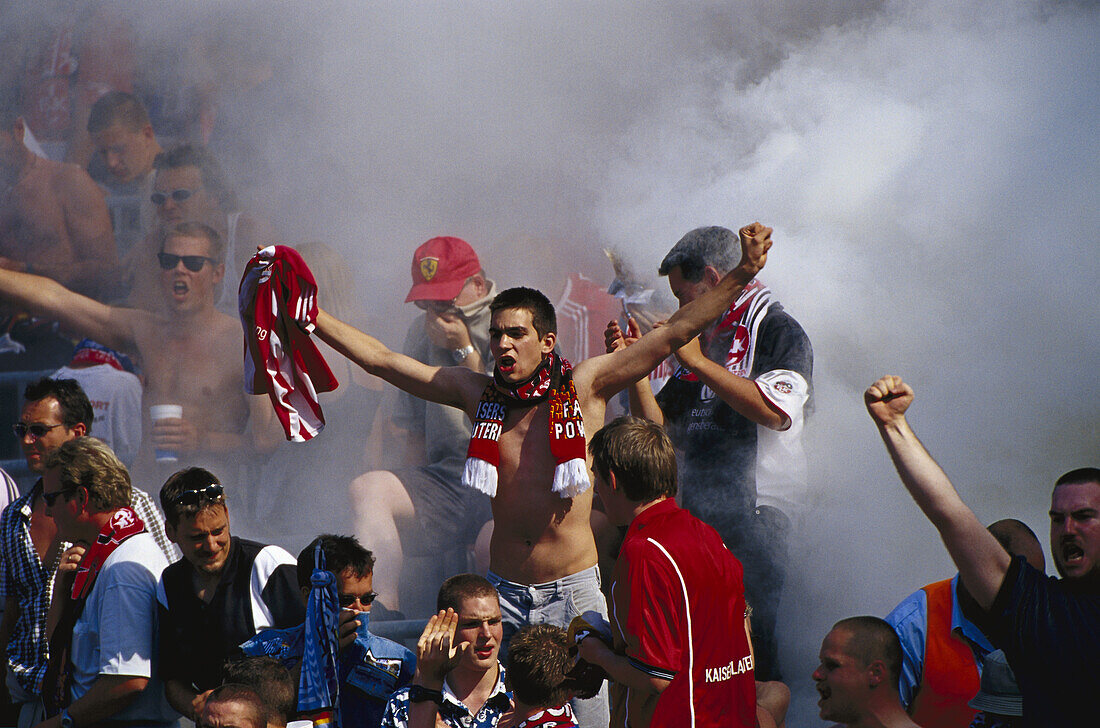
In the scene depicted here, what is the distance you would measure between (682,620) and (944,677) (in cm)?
100

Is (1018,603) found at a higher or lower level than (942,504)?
lower

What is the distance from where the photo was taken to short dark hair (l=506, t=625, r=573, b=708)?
3008 millimetres

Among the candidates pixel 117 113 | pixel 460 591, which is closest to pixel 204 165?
pixel 117 113

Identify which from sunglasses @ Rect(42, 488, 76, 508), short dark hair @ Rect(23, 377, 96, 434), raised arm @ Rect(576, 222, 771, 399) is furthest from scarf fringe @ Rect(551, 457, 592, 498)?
short dark hair @ Rect(23, 377, 96, 434)

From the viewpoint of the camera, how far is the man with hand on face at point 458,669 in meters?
3.07

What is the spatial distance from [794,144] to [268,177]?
316 cm

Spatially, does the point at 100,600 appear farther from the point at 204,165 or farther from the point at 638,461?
the point at 204,165

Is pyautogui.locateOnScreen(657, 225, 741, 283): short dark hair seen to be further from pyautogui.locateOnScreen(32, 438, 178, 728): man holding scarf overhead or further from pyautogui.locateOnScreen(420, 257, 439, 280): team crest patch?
pyautogui.locateOnScreen(32, 438, 178, 728): man holding scarf overhead

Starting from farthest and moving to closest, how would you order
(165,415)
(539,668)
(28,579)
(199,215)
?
(199,215)
(165,415)
(28,579)
(539,668)

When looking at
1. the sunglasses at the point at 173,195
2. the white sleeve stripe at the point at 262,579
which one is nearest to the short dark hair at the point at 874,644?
the white sleeve stripe at the point at 262,579

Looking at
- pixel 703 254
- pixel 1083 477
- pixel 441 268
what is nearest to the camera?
pixel 1083 477

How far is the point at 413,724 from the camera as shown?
3.07m

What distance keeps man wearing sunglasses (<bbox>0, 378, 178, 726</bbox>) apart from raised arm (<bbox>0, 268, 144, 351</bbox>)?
206cm

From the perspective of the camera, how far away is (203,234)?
21.3 feet
